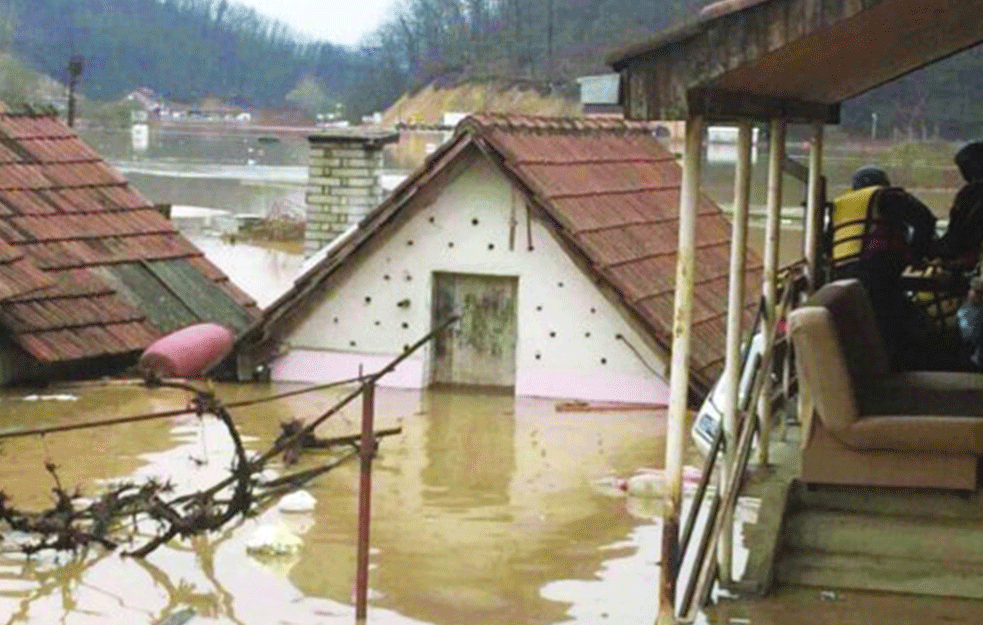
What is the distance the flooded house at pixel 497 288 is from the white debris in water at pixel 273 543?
771 cm

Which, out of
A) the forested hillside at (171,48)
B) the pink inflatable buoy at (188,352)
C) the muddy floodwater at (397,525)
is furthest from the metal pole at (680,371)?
the forested hillside at (171,48)

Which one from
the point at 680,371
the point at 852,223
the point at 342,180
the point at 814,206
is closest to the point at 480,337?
the point at 342,180

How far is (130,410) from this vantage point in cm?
2047

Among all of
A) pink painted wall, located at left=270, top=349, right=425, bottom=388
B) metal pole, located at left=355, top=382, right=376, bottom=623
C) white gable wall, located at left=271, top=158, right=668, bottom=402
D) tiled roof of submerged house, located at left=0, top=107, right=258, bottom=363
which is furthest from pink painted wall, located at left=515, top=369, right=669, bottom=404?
metal pole, located at left=355, top=382, right=376, bottom=623

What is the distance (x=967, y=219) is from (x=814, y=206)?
0.91 m

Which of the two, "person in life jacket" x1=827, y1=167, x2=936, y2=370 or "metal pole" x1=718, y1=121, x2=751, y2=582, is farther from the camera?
"person in life jacket" x1=827, y1=167, x2=936, y2=370

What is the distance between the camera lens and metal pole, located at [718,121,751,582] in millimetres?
10891

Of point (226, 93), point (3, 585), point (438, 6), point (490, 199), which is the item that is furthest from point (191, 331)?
point (226, 93)

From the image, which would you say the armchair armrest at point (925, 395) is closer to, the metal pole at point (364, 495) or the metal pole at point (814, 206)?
the metal pole at point (814, 206)

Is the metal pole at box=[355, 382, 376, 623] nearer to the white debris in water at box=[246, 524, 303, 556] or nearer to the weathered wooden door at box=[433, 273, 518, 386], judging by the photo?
the white debris in water at box=[246, 524, 303, 556]

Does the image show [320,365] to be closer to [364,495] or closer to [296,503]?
[296,503]

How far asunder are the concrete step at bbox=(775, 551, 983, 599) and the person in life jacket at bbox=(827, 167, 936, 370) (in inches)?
88.3

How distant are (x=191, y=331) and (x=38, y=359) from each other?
6.34 feet

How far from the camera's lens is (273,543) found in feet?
45.8
